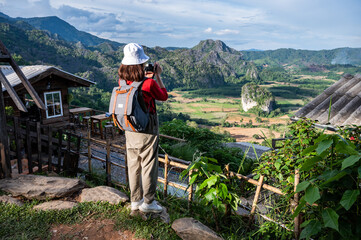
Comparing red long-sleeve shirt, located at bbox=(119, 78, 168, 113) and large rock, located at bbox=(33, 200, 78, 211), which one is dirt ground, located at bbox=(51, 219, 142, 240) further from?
red long-sleeve shirt, located at bbox=(119, 78, 168, 113)

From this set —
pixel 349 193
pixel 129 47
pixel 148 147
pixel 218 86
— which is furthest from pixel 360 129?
pixel 218 86

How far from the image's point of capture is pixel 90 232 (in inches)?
103

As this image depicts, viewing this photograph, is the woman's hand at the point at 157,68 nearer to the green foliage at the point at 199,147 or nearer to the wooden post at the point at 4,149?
the wooden post at the point at 4,149

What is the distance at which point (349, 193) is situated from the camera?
5.47 ft

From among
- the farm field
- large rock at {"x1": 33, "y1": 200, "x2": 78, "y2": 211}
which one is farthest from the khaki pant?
the farm field

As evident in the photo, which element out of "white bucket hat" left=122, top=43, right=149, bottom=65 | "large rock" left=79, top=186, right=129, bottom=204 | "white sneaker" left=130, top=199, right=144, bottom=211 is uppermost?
"white bucket hat" left=122, top=43, right=149, bottom=65

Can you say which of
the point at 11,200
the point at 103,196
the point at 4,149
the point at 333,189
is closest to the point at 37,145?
the point at 4,149

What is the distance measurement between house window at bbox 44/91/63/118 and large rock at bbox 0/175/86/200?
23.3 feet

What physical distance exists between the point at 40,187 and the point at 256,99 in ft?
326

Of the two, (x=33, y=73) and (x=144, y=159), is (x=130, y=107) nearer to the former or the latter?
(x=144, y=159)

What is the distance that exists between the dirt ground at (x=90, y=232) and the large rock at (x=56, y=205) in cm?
36

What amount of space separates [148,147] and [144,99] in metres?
0.50

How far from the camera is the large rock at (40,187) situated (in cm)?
342

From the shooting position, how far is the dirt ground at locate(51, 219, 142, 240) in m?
2.53
